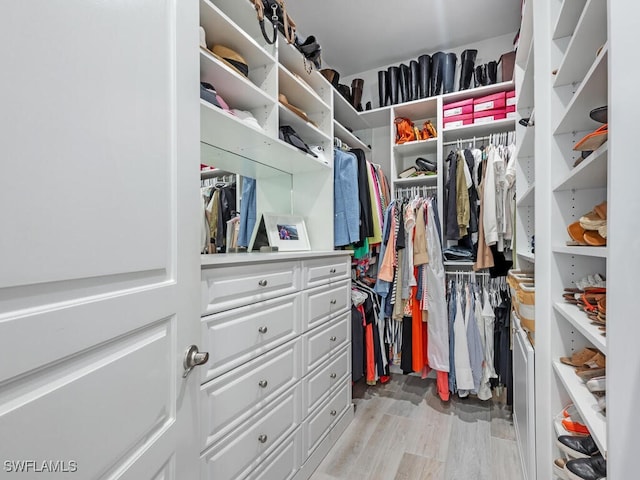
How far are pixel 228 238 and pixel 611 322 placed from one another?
5.05ft

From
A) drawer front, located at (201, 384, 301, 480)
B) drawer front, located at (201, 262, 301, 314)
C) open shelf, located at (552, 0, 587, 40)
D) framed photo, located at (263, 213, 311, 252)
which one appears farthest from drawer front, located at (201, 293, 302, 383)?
open shelf, located at (552, 0, 587, 40)

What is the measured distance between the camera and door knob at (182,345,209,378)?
2.22 ft

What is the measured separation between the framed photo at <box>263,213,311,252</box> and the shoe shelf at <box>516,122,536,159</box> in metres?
1.35

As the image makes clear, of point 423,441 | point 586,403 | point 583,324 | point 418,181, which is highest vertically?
point 418,181

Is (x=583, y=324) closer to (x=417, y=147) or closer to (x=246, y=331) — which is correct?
(x=246, y=331)

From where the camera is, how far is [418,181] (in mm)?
2539

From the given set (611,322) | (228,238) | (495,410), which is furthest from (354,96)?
(495,410)

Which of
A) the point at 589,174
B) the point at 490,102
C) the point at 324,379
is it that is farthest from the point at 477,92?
the point at 324,379

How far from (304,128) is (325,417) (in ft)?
5.61

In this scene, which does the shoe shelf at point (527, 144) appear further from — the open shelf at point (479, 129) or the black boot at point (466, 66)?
the black boot at point (466, 66)

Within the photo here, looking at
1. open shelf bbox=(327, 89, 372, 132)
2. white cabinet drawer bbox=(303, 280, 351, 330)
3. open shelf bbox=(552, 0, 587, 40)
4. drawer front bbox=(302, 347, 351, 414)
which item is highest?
open shelf bbox=(327, 89, 372, 132)

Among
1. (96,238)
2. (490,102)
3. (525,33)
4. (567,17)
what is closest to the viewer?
(96,238)

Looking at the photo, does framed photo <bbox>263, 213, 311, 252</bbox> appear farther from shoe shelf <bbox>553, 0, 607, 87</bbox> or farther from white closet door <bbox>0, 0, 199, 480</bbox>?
shoe shelf <bbox>553, 0, 607, 87</bbox>

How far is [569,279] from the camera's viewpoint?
3.52ft
